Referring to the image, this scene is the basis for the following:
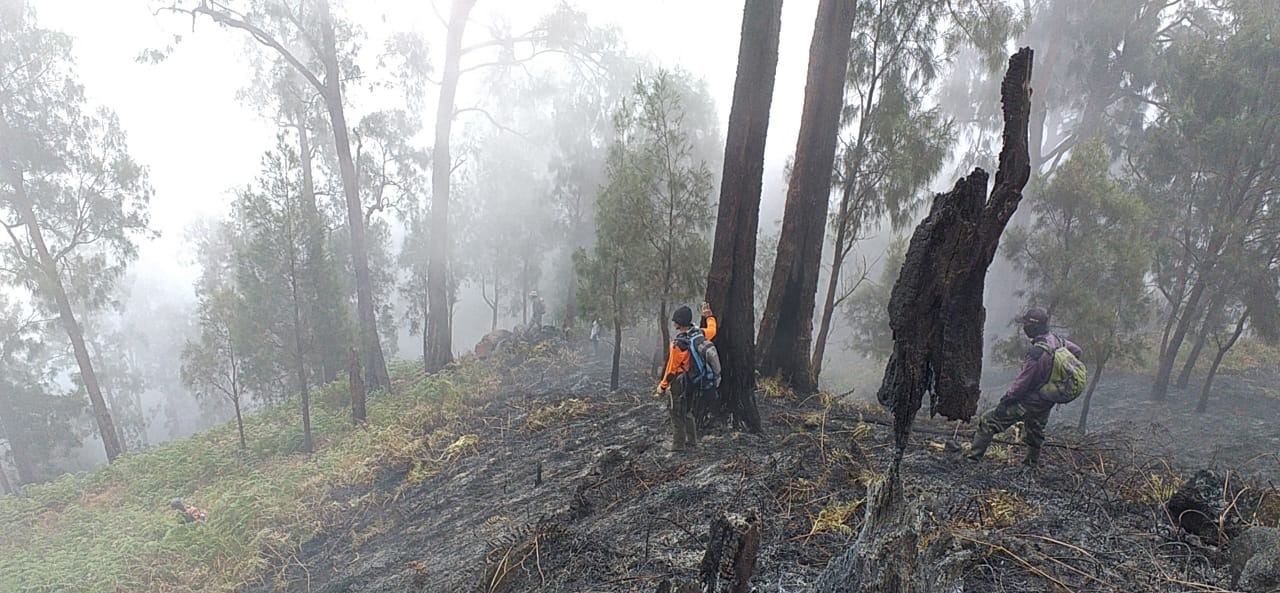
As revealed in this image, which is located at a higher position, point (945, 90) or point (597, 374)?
point (945, 90)

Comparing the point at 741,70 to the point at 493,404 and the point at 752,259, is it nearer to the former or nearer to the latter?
the point at 752,259

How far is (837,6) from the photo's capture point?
7508 millimetres

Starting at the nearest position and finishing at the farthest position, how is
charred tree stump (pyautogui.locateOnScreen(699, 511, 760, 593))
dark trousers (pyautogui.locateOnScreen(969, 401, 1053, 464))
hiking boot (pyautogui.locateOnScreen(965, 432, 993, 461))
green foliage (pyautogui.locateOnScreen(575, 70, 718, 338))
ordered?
charred tree stump (pyautogui.locateOnScreen(699, 511, 760, 593)), dark trousers (pyautogui.locateOnScreen(969, 401, 1053, 464)), hiking boot (pyautogui.locateOnScreen(965, 432, 993, 461)), green foliage (pyautogui.locateOnScreen(575, 70, 718, 338))

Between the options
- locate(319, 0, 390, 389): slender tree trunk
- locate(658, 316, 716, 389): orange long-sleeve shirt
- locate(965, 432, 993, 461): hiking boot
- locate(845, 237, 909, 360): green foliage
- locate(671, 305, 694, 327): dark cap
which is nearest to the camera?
locate(965, 432, 993, 461): hiking boot

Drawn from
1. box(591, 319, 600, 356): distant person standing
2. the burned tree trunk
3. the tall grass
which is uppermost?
the burned tree trunk

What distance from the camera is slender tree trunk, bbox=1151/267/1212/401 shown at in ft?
38.1

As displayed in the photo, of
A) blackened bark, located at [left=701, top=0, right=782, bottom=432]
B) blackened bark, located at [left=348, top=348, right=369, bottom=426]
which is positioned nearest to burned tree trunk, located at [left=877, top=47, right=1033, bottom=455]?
blackened bark, located at [left=701, top=0, right=782, bottom=432]

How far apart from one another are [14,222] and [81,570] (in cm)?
1181

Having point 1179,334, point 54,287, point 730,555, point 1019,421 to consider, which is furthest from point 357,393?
point 1179,334

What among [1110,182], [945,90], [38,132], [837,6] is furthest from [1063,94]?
[38,132]

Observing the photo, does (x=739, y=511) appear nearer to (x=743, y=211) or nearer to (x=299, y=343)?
(x=743, y=211)

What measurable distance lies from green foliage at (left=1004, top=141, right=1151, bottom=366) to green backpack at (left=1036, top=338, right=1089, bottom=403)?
7.82m

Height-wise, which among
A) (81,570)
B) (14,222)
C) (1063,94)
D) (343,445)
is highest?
(1063,94)

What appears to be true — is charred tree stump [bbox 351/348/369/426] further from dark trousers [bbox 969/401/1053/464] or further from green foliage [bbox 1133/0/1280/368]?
green foliage [bbox 1133/0/1280/368]
